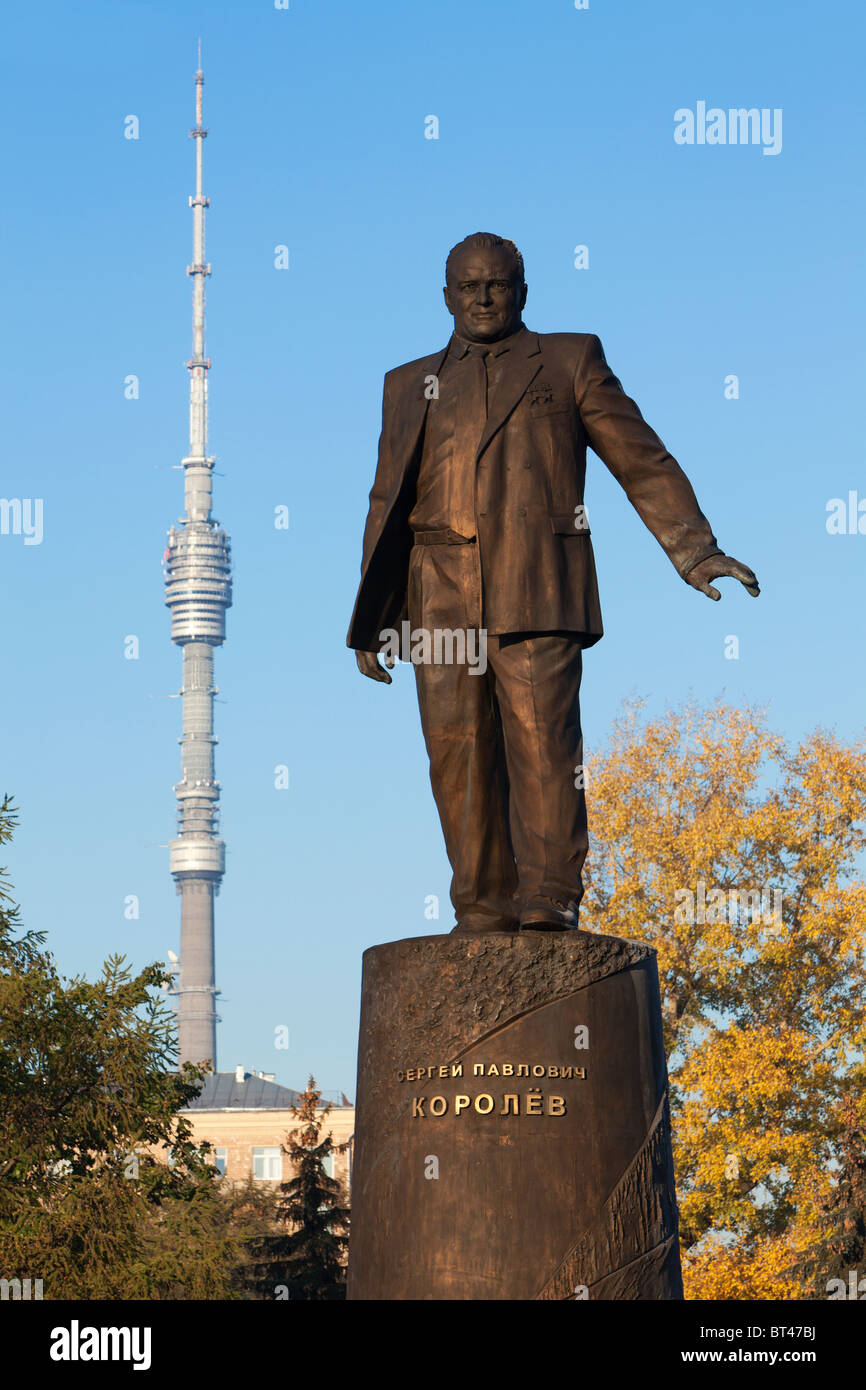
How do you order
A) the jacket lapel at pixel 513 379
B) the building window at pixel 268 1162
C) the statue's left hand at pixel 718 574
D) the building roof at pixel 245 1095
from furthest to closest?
the building roof at pixel 245 1095 < the building window at pixel 268 1162 < the jacket lapel at pixel 513 379 < the statue's left hand at pixel 718 574

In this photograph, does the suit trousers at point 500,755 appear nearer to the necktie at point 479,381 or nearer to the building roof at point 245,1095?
the necktie at point 479,381

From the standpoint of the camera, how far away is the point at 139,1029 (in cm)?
3266

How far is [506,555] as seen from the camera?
31.1 ft

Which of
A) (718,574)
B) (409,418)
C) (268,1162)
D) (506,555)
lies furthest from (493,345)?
(268,1162)

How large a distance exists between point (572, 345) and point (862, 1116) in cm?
2608

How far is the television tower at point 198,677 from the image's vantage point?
18662 cm

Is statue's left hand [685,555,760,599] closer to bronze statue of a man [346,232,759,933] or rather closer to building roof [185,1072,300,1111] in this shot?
bronze statue of a man [346,232,759,933]

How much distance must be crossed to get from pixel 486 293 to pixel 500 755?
2.05m

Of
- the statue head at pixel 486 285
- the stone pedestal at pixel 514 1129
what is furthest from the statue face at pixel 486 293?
the stone pedestal at pixel 514 1129

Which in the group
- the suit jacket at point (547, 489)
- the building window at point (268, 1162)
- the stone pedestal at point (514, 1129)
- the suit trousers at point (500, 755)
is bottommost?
the stone pedestal at point (514, 1129)

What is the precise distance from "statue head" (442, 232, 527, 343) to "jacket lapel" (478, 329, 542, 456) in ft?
0.35
